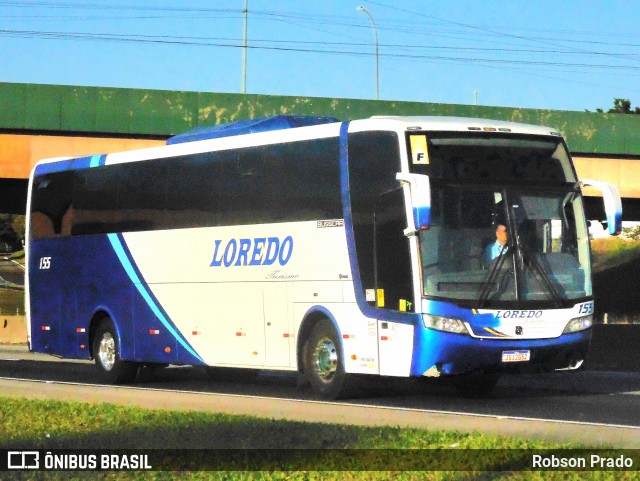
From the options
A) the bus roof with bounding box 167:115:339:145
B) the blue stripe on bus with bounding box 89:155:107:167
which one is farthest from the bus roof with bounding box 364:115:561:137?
the blue stripe on bus with bounding box 89:155:107:167

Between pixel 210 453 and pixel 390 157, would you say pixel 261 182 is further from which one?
pixel 210 453

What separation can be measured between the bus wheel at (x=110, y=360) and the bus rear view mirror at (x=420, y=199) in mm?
7770

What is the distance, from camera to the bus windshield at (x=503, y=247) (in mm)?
17156

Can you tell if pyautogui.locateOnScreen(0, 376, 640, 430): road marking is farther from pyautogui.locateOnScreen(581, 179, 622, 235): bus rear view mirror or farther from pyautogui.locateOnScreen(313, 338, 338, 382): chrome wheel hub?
pyautogui.locateOnScreen(581, 179, 622, 235): bus rear view mirror

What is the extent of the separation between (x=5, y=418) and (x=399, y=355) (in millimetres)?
5003

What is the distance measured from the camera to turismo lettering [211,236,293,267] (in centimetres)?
1953

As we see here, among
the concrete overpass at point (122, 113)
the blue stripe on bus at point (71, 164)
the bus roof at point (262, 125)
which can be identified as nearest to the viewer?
the bus roof at point (262, 125)

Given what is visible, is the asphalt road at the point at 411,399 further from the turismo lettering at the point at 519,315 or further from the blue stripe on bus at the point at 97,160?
the blue stripe on bus at the point at 97,160

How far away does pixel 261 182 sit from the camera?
65.5 ft

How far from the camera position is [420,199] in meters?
16.4

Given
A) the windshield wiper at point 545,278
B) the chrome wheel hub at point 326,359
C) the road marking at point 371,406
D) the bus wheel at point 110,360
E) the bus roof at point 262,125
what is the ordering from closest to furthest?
the road marking at point 371,406, the windshield wiper at point 545,278, the chrome wheel hub at point 326,359, the bus roof at point 262,125, the bus wheel at point 110,360

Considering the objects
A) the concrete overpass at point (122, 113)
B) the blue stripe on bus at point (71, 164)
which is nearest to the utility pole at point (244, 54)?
the concrete overpass at point (122, 113)

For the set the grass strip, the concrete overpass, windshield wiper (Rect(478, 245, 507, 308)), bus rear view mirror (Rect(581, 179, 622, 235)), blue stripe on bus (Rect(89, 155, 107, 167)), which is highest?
the concrete overpass

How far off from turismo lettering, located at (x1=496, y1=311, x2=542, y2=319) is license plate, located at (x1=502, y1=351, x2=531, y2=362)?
430 millimetres
